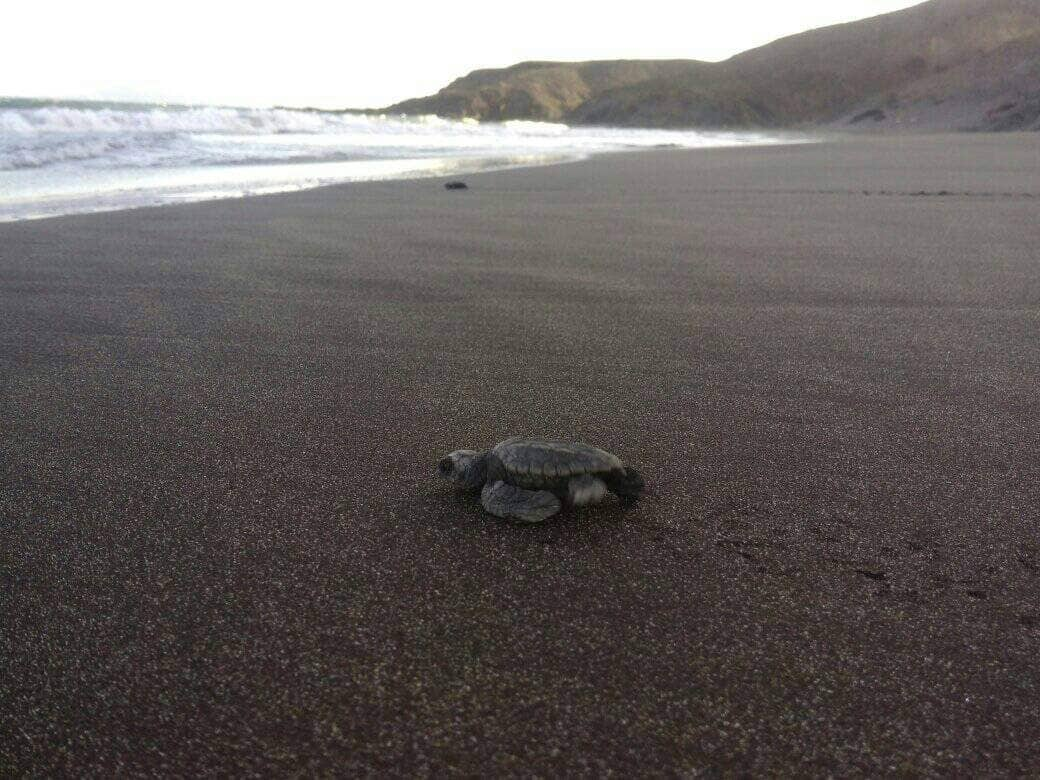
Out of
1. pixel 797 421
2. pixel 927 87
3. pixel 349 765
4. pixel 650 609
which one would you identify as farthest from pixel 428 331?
pixel 927 87

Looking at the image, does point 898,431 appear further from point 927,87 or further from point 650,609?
point 927,87

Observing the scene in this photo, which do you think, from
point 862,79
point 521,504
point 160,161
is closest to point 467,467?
point 521,504

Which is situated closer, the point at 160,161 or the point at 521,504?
the point at 521,504

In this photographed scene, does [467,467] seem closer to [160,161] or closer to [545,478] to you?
[545,478]

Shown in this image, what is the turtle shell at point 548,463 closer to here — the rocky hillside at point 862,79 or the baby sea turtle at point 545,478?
the baby sea turtle at point 545,478

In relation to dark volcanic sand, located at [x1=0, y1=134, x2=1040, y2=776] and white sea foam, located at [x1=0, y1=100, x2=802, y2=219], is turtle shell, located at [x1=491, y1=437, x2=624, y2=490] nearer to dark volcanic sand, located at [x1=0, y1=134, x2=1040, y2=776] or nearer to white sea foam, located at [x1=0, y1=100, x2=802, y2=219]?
dark volcanic sand, located at [x1=0, y1=134, x2=1040, y2=776]
